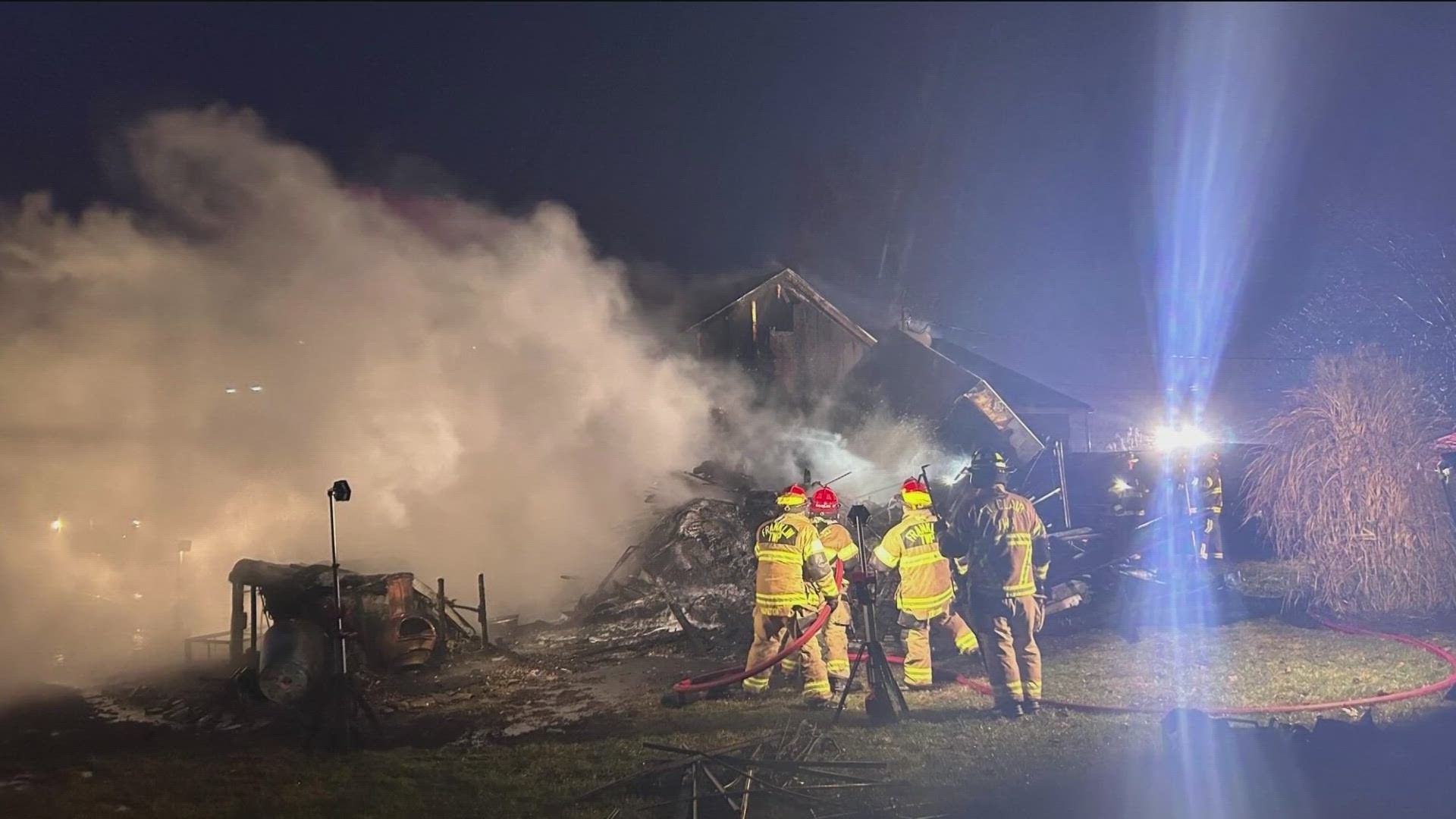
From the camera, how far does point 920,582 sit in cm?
834

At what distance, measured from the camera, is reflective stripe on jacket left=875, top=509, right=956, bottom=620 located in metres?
8.20

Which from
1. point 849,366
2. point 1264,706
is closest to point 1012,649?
point 1264,706

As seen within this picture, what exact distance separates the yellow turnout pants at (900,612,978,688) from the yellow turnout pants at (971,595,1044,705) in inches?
28.4

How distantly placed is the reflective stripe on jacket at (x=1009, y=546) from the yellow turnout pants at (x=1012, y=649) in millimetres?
154

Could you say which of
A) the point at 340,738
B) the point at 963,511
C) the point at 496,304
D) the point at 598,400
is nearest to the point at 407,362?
the point at 496,304

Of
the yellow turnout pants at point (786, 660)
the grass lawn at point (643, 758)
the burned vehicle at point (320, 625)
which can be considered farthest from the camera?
the yellow turnout pants at point (786, 660)

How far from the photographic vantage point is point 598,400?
15.6 meters

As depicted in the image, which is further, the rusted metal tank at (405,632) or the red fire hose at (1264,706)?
the rusted metal tank at (405,632)

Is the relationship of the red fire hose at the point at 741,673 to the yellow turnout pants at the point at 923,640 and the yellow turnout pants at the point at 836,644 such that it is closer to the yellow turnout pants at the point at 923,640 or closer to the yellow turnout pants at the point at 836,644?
the yellow turnout pants at the point at 836,644

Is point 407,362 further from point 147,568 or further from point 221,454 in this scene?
point 147,568

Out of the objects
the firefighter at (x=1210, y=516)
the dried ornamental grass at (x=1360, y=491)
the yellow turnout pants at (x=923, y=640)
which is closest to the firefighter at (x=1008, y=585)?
the yellow turnout pants at (x=923, y=640)

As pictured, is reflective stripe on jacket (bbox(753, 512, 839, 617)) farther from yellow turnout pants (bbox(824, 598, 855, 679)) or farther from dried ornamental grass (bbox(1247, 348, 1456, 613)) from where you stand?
dried ornamental grass (bbox(1247, 348, 1456, 613))

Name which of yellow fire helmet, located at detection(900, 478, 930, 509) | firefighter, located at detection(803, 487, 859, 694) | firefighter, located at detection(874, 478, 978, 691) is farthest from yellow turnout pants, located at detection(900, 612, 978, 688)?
yellow fire helmet, located at detection(900, 478, 930, 509)

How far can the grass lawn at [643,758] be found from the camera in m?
6.32
